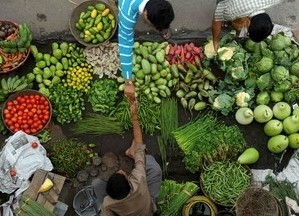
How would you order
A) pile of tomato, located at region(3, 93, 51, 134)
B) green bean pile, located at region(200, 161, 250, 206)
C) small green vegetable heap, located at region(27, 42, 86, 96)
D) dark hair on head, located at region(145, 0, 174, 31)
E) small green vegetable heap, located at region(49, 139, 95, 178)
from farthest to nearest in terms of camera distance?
small green vegetable heap, located at region(27, 42, 86, 96), pile of tomato, located at region(3, 93, 51, 134), small green vegetable heap, located at region(49, 139, 95, 178), green bean pile, located at region(200, 161, 250, 206), dark hair on head, located at region(145, 0, 174, 31)

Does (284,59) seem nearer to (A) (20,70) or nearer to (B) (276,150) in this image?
(B) (276,150)

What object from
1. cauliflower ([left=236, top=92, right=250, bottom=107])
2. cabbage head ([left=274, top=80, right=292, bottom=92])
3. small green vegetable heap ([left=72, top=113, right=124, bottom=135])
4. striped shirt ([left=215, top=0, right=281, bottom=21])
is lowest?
small green vegetable heap ([left=72, top=113, right=124, bottom=135])

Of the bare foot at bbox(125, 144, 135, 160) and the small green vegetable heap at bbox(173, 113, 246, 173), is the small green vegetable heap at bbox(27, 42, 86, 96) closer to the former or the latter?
the bare foot at bbox(125, 144, 135, 160)

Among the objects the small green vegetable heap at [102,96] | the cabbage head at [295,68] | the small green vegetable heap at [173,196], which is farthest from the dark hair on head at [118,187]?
the cabbage head at [295,68]

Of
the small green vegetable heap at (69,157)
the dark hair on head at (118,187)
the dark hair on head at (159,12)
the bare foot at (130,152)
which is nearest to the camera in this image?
the dark hair on head at (118,187)

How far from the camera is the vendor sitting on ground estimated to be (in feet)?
14.9

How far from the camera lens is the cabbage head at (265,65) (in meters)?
6.07

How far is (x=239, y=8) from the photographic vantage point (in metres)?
5.63

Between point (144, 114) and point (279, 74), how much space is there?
1.50m

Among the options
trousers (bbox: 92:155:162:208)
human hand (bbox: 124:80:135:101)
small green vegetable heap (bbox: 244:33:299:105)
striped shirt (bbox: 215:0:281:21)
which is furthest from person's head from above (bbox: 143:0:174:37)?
small green vegetable heap (bbox: 244:33:299:105)

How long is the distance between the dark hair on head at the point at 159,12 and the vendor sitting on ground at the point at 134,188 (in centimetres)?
89

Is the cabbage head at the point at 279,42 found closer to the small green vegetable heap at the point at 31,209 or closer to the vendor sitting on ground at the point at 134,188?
the vendor sitting on ground at the point at 134,188

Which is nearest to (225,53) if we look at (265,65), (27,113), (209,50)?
(209,50)

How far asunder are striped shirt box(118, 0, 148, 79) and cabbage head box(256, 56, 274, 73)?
1.51 meters
